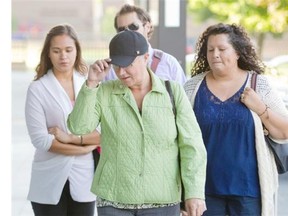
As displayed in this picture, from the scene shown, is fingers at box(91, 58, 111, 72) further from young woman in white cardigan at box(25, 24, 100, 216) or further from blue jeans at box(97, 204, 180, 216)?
young woman in white cardigan at box(25, 24, 100, 216)

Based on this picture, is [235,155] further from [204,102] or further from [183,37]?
[183,37]

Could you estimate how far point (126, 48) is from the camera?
10.8 ft

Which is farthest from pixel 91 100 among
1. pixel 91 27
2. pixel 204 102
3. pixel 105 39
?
pixel 91 27

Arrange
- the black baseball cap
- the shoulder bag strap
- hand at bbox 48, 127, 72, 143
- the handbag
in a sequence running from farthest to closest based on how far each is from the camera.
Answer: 1. the shoulder bag strap
2. hand at bbox 48, 127, 72, 143
3. the handbag
4. the black baseball cap

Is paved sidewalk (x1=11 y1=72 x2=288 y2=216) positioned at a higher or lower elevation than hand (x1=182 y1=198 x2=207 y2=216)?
lower

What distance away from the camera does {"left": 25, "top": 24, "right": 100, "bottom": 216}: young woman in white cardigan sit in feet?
14.6

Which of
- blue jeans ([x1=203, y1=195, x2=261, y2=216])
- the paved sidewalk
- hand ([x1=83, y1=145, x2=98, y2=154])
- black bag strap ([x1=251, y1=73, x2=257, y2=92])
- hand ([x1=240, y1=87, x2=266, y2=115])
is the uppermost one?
black bag strap ([x1=251, y1=73, x2=257, y2=92])

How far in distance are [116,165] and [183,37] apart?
5024 millimetres

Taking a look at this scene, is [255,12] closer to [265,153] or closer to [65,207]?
[65,207]

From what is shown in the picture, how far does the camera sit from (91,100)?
335cm

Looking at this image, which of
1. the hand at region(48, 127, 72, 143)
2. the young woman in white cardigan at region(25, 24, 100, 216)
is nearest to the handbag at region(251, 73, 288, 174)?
the young woman in white cardigan at region(25, 24, 100, 216)

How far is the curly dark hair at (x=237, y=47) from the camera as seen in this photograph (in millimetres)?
3924

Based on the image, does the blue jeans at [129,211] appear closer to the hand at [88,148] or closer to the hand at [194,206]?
the hand at [194,206]

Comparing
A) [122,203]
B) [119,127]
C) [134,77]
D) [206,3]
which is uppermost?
[206,3]
